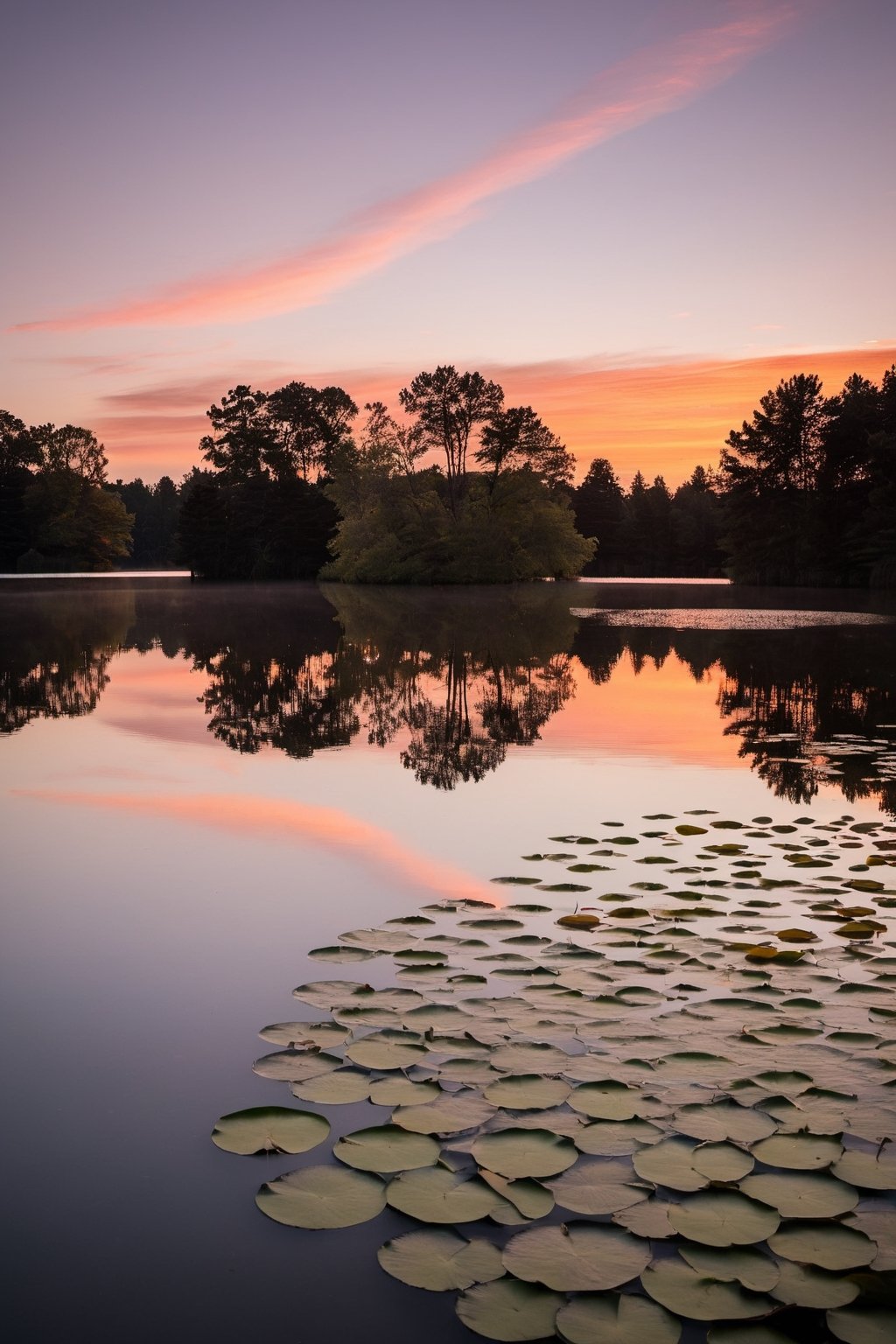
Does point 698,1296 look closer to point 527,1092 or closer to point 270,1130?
point 527,1092

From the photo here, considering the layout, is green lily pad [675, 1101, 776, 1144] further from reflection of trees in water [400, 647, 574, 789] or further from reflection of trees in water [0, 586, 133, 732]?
reflection of trees in water [0, 586, 133, 732]

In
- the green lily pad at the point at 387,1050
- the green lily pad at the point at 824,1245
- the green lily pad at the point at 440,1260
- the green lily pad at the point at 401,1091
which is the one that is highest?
the green lily pad at the point at 387,1050

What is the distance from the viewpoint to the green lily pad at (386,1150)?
348cm

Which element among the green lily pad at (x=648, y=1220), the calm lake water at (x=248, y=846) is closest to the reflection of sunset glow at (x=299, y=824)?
the calm lake water at (x=248, y=846)

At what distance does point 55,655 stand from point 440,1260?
2141cm

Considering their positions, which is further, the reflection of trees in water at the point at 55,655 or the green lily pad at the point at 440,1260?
the reflection of trees in water at the point at 55,655

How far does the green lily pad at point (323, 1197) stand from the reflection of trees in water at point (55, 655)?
1101cm

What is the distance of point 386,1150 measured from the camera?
3.57 m

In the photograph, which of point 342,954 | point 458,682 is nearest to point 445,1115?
point 342,954

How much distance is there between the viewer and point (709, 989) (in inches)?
196

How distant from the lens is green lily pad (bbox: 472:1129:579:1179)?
11.2 feet

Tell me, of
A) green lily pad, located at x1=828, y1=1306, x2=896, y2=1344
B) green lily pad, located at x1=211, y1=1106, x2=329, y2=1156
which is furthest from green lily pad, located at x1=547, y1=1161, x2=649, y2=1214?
green lily pad, located at x1=211, y1=1106, x2=329, y2=1156

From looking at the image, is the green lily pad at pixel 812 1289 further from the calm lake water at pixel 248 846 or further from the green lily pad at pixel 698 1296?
the calm lake water at pixel 248 846

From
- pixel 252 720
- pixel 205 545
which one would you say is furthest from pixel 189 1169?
pixel 205 545
